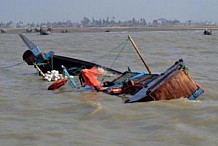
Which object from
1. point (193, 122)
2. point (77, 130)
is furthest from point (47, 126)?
point (193, 122)

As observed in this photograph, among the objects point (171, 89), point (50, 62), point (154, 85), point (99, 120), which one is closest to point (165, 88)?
point (171, 89)

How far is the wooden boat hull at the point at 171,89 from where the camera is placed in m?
13.0

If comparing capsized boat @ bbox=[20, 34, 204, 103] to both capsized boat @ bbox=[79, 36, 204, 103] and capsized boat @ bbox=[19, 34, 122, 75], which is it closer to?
capsized boat @ bbox=[79, 36, 204, 103]

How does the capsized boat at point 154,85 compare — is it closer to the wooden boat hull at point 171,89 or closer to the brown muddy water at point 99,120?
the wooden boat hull at point 171,89

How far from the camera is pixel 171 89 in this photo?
13.2m

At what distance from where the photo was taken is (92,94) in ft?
49.6

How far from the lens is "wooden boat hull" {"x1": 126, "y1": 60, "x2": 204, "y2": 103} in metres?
13.0

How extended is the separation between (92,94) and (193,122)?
4978 mm

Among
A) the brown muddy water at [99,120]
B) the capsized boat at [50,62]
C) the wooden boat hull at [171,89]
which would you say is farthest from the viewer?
the capsized boat at [50,62]

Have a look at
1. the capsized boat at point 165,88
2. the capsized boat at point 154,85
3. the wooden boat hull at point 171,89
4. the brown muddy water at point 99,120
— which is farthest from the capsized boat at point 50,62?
the wooden boat hull at point 171,89

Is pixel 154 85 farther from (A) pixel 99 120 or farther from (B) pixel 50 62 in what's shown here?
(B) pixel 50 62

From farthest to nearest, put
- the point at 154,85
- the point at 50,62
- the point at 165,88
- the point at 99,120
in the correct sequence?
the point at 50,62, the point at 154,85, the point at 165,88, the point at 99,120

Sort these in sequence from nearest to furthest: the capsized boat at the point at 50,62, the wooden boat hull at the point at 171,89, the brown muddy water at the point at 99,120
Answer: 1. the brown muddy water at the point at 99,120
2. the wooden boat hull at the point at 171,89
3. the capsized boat at the point at 50,62

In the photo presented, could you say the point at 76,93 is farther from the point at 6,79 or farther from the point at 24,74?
the point at 24,74
